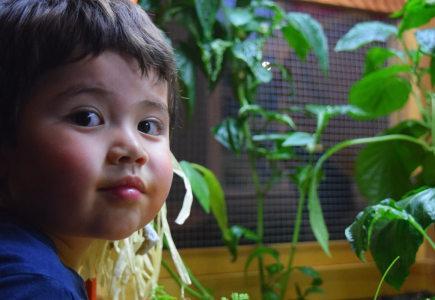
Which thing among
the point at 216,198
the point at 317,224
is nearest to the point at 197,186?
the point at 216,198

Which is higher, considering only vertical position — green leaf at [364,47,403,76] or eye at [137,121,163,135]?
green leaf at [364,47,403,76]

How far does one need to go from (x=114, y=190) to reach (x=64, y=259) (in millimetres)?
134

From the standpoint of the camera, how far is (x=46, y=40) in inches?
15.4

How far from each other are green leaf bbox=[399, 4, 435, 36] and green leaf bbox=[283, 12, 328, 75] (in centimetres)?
19

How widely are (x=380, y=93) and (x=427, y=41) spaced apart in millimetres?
211

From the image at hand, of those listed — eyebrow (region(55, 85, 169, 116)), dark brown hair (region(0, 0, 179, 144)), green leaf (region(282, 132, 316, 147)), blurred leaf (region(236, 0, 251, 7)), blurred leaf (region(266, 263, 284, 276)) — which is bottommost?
→ blurred leaf (region(266, 263, 284, 276))

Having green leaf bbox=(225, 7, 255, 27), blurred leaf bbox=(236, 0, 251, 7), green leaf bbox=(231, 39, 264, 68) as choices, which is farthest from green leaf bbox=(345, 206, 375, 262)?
blurred leaf bbox=(236, 0, 251, 7)

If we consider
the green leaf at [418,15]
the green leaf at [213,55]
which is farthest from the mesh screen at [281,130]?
the green leaf at [418,15]

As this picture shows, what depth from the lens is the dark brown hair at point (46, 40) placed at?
387 mm

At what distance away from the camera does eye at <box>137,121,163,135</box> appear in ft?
1.46

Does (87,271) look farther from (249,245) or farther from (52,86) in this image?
(249,245)

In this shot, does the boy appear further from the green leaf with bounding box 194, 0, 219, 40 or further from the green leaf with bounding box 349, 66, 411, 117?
the green leaf with bounding box 349, 66, 411, 117

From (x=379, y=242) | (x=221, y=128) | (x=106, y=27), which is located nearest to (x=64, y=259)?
(x=106, y=27)

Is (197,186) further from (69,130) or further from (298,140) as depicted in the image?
(69,130)
